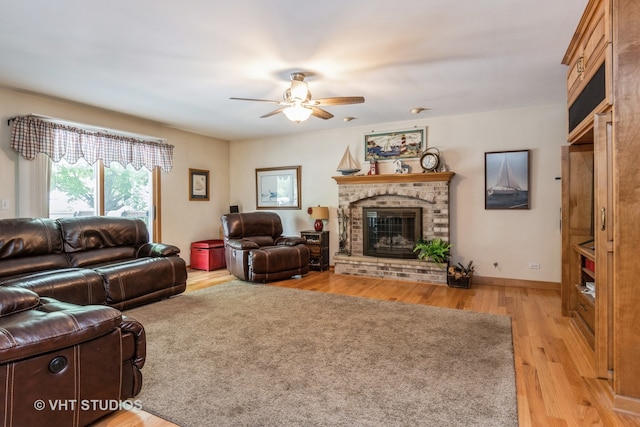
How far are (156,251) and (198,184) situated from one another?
7.59 feet

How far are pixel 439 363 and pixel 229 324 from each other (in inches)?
75.1

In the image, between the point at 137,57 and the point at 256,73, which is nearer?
the point at 137,57

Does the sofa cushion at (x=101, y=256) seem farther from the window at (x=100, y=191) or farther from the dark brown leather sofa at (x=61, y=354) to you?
the window at (x=100, y=191)

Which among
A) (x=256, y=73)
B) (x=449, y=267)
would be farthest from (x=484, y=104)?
(x=256, y=73)

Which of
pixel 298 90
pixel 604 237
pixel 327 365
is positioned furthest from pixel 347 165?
pixel 604 237

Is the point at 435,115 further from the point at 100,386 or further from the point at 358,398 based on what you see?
the point at 100,386

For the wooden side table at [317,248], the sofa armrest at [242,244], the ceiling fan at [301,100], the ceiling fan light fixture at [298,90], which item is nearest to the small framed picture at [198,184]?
the sofa armrest at [242,244]

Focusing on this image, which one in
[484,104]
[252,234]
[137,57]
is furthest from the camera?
[252,234]

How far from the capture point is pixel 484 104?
4.46m

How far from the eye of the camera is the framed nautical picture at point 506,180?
15.1ft

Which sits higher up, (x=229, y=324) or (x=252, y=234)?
(x=252, y=234)

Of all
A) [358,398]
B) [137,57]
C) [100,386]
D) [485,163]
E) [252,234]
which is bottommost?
[358,398]

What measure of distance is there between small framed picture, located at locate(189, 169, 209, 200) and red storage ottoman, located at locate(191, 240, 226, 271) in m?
0.89

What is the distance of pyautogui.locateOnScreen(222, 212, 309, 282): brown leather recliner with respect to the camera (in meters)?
4.90
